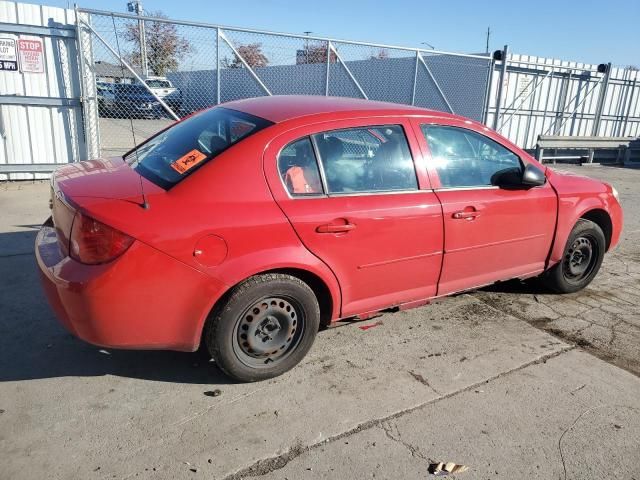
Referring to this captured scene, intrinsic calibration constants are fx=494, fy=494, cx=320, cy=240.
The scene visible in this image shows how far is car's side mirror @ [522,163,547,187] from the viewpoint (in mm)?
3791

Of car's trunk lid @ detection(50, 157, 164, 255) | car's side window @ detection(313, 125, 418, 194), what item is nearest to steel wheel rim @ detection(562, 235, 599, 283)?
car's side window @ detection(313, 125, 418, 194)

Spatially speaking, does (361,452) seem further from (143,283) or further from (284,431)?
(143,283)

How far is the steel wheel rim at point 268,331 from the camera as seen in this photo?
295 cm

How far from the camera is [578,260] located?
468 cm

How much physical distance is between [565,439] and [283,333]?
1698 millimetres

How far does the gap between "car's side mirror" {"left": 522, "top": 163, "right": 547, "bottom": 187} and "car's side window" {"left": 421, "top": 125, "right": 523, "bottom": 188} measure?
6cm

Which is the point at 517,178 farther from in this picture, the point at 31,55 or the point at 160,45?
the point at 31,55

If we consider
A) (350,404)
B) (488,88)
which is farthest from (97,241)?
(488,88)

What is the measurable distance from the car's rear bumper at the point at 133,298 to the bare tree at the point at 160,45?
5876 millimetres

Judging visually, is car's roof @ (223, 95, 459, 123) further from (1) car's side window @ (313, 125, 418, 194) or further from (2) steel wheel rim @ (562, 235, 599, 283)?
(2) steel wheel rim @ (562, 235, 599, 283)

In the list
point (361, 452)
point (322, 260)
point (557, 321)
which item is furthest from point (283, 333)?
point (557, 321)

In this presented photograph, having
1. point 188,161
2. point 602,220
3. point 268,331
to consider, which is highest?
point 188,161

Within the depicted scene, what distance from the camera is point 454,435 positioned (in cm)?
270

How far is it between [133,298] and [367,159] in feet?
5.64
